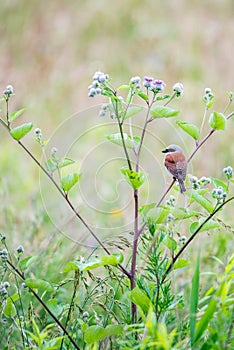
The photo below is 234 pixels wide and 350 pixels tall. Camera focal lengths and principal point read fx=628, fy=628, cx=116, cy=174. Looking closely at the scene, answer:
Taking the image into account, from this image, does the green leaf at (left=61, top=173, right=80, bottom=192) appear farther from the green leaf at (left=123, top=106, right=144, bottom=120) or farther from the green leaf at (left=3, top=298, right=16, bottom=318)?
the green leaf at (left=3, top=298, right=16, bottom=318)

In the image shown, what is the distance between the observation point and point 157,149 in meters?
3.45

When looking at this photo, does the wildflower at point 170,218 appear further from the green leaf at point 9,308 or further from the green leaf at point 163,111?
the green leaf at point 9,308

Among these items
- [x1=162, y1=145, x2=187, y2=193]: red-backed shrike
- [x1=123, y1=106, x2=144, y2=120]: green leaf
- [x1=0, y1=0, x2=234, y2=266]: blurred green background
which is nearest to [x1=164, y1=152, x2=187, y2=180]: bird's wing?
[x1=162, y1=145, x2=187, y2=193]: red-backed shrike

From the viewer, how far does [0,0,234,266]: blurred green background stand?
4.23 m

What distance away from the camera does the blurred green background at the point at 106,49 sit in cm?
423

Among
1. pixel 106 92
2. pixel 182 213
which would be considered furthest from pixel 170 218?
pixel 106 92

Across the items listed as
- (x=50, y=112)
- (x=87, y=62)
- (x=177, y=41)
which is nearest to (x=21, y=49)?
(x=87, y=62)

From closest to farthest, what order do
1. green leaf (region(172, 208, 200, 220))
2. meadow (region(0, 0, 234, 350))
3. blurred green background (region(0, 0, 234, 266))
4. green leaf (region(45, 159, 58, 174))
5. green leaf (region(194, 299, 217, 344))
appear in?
1. green leaf (region(194, 299, 217, 344))
2. green leaf (region(172, 208, 200, 220))
3. green leaf (region(45, 159, 58, 174))
4. meadow (region(0, 0, 234, 350))
5. blurred green background (region(0, 0, 234, 266))

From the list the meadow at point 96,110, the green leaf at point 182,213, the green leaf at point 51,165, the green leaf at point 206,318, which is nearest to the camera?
the green leaf at point 206,318

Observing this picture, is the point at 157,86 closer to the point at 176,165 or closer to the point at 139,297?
the point at 176,165

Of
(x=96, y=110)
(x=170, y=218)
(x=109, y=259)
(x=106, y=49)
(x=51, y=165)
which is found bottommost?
(x=109, y=259)

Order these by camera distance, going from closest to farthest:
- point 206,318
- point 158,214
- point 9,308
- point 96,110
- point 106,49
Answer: point 206,318 < point 158,214 < point 9,308 < point 96,110 < point 106,49

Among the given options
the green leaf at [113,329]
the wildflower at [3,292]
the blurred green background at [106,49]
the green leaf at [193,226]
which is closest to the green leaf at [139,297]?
the green leaf at [113,329]

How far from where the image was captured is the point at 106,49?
4.79 m
